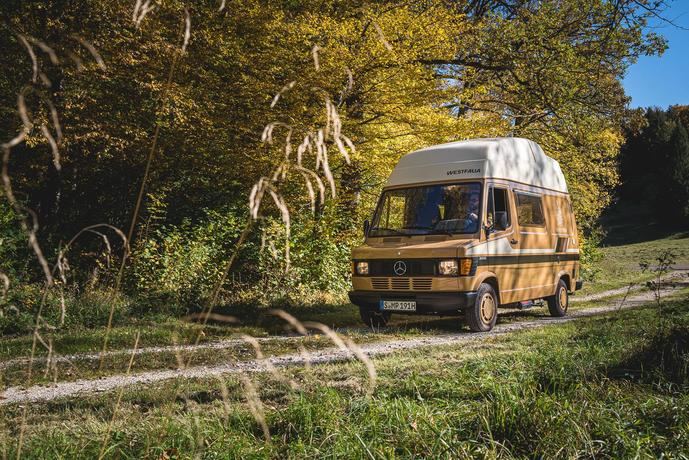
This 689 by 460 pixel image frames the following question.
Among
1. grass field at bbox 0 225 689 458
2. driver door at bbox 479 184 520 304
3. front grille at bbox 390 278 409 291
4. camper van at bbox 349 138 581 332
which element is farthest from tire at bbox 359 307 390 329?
grass field at bbox 0 225 689 458

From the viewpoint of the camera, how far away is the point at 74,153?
45.4ft

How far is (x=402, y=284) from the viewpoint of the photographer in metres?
9.40

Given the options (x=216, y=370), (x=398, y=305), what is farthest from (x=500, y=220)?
(x=216, y=370)

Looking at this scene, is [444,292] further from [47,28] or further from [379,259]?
[47,28]

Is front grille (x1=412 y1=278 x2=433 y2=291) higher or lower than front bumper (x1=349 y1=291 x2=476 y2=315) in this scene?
higher

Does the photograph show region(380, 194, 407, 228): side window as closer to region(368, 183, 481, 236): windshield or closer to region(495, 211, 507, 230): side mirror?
region(368, 183, 481, 236): windshield

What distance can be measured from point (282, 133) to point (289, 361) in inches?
250

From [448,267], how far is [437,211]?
3.36 feet

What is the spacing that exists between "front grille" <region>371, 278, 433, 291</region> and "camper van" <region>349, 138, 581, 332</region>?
0.02 m

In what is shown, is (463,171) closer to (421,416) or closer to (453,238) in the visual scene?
(453,238)

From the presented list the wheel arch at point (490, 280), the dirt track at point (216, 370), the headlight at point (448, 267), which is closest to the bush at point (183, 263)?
the dirt track at point (216, 370)

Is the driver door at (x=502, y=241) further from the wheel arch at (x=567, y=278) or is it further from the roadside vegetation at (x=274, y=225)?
the wheel arch at (x=567, y=278)

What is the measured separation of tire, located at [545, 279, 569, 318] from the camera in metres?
12.1

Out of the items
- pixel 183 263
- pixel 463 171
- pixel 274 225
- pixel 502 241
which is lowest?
pixel 183 263
